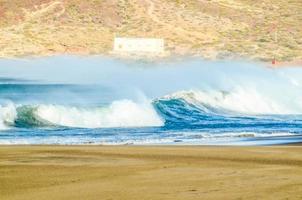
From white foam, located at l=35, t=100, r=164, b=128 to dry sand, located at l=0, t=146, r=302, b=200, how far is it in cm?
1130

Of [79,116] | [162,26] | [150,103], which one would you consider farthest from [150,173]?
[162,26]

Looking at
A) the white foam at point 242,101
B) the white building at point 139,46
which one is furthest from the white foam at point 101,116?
the white building at point 139,46

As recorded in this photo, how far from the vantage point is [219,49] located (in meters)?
62.3

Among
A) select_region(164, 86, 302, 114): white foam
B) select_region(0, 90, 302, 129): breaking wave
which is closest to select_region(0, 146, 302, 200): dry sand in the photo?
select_region(0, 90, 302, 129): breaking wave

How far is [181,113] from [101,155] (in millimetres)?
17008

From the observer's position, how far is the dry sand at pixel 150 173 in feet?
28.5

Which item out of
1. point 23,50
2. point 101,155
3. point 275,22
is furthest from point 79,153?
point 275,22

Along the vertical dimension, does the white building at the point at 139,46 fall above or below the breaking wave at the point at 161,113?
above

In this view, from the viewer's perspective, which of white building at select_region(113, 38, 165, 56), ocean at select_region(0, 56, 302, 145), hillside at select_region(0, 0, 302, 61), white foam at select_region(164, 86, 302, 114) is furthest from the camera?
hillside at select_region(0, 0, 302, 61)

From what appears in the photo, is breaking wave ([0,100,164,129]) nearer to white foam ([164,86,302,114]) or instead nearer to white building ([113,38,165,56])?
white foam ([164,86,302,114])

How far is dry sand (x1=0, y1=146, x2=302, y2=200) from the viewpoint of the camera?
28.5 feet

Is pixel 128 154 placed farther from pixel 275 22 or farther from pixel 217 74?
pixel 275 22

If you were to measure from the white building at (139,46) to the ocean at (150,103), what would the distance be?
224 cm

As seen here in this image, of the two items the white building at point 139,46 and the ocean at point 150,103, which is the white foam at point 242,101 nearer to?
the ocean at point 150,103
